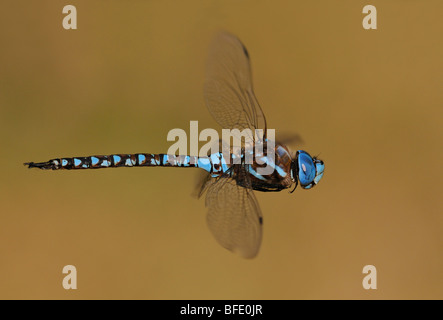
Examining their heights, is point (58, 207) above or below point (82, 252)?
above

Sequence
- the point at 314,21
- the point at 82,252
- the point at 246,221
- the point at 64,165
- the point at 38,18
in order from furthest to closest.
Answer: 1. the point at 314,21
2. the point at 38,18
3. the point at 82,252
4. the point at 64,165
5. the point at 246,221

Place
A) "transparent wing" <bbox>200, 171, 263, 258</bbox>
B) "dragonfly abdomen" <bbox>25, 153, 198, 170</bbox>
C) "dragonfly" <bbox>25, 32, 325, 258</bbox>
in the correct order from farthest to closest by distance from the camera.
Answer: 1. "dragonfly abdomen" <bbox>25, 153, 198, 170</bbox>
2. "dragonfly" <bbox>25, 32, 325, 258</bbox>
3. "transparent wing" <bbox>200, 171, 263, 258</bbox>

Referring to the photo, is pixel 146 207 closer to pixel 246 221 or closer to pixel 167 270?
pixel 167 270

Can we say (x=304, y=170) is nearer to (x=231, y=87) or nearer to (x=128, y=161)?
(x=231, y=87)

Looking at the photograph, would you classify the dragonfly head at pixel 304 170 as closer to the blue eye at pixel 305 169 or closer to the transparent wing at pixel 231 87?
the blue eye at pixel 305 169

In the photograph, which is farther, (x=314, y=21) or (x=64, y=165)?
(x=314, y=21)

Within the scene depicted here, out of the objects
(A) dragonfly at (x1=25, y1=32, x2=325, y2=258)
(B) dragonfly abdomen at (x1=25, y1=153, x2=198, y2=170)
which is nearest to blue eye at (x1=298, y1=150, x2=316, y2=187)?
(A) dragonfly at (x1=25, y1=32, x2=325, y2=258)

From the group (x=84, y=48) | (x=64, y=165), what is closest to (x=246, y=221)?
(x=64, y=165)

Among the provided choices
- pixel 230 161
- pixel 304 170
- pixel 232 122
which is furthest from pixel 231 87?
pixel 304 170

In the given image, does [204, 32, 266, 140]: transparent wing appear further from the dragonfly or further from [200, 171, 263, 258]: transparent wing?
[200, 171, 263, 258]: transparent wing
